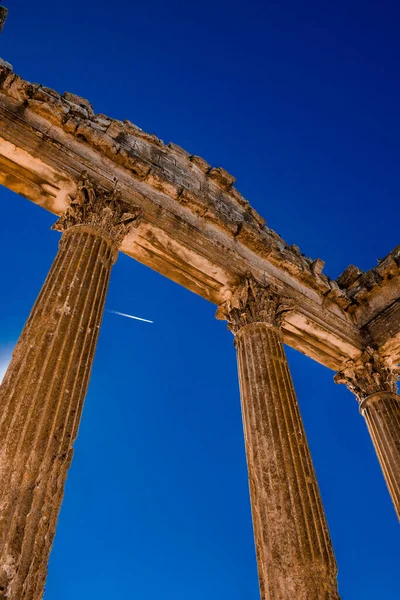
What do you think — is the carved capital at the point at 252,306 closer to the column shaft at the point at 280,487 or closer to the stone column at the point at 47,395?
the column shaft at the point at 280,487

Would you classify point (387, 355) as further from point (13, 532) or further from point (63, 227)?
point (13, 532)

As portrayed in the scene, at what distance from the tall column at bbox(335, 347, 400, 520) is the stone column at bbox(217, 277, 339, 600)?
4102 mm

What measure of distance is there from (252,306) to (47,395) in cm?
636

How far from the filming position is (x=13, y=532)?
468cm

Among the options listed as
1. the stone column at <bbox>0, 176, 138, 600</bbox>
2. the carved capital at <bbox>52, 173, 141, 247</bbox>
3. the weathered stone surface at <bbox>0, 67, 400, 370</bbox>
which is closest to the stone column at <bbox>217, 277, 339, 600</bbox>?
the weathered stone surface at <bbox>0, 67, 400, 370</bbox>

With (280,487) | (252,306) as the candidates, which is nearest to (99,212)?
(252,306)

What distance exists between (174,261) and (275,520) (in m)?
6.64

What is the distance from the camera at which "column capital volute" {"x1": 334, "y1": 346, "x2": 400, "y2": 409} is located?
1292cm

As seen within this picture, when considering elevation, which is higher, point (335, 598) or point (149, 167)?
point (149, 167)

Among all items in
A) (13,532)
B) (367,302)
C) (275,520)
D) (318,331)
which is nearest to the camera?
(13,532)

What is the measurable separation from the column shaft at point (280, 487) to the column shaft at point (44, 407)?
3.63 metres

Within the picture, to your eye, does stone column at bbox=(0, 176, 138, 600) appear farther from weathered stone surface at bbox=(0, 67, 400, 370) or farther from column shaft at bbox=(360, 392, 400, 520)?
column shaft at bbox=(360, 392, 400, 520)

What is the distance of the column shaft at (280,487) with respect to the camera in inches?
261

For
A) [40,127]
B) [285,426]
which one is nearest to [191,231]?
[40,127]
